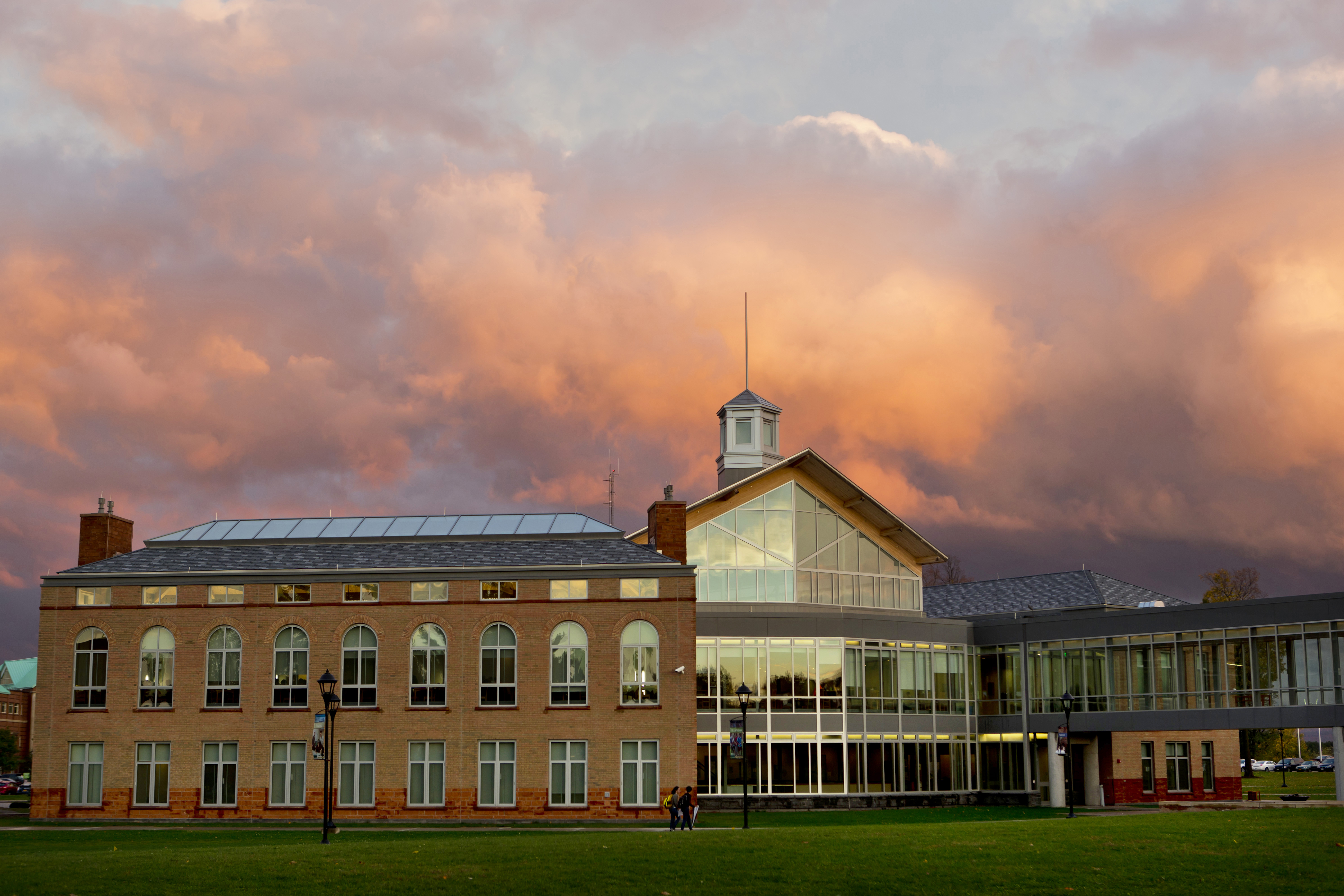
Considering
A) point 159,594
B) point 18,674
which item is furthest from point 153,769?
point 18,674

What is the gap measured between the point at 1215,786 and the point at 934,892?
41.0 m

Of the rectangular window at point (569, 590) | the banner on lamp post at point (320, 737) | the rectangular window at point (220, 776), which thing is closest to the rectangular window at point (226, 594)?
the rectangular window at point (220, 776)

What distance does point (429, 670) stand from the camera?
46312 millimetres

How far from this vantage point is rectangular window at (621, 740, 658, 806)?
45.1 metres

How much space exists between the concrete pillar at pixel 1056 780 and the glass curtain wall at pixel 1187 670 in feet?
6.13

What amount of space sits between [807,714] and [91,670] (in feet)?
87.4

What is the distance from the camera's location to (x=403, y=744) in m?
46.0

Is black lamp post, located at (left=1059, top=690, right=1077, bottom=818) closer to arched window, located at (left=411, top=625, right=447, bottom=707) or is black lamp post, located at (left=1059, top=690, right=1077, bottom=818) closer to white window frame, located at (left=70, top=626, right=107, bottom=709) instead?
arched window, located at (left=411, top=625, right=447, bottom=707)

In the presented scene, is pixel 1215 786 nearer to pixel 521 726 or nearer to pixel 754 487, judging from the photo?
pixel 754 487

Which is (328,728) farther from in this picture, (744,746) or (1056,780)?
(1056,780)

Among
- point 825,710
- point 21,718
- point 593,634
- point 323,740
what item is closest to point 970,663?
point 825,710

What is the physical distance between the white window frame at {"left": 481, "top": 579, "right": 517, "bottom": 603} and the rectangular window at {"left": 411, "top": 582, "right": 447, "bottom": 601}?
4.48 feet

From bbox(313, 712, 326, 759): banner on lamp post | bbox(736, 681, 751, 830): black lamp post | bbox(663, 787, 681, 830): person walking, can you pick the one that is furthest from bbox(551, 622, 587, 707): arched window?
bbox(313, 712, 326, 759): banner on lamp post

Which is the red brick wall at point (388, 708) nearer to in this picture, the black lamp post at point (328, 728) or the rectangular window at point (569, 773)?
the rectangular window at point (569, 773)
